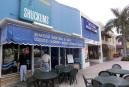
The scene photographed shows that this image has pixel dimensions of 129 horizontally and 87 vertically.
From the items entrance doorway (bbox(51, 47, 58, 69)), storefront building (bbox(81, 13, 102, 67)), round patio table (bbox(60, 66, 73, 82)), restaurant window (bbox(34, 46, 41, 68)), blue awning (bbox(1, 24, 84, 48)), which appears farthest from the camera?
storefront building (bbox(81, 13, 102, 67))

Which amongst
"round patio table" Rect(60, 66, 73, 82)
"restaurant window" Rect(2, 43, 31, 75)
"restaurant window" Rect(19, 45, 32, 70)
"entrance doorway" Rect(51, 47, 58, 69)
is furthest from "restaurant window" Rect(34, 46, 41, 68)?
"round patio table" Rect(60, 66, 73, 82)

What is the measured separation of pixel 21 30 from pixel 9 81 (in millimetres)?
3181

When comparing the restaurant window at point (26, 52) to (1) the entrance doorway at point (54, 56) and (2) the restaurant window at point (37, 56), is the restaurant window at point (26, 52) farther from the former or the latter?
(1) the entrance doorway at point (54, 56)

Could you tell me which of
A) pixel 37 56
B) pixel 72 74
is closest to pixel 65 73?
pixel 72 74

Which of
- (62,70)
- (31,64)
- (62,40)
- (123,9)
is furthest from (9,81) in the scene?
(123,9)

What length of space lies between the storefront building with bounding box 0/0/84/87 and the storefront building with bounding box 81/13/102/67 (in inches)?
278

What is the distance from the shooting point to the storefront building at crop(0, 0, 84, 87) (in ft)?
31.2

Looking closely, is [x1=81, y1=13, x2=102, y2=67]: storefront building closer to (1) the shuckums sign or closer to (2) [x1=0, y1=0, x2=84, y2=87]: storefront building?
(2) [x1=0, y1=0, x2=84, y2=87]: storefront building

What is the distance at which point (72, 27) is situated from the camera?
1930cm

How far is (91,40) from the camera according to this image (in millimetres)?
26094

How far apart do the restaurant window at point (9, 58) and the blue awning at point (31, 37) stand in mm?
1682

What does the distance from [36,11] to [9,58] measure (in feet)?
11.4

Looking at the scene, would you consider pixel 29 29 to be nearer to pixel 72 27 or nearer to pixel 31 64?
pixel 31 64

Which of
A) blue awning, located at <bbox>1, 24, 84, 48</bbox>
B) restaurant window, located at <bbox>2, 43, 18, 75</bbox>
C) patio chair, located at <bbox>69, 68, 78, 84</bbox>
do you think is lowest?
patio chair, located at <bbox>69, 68, 78, 84</bbox>
